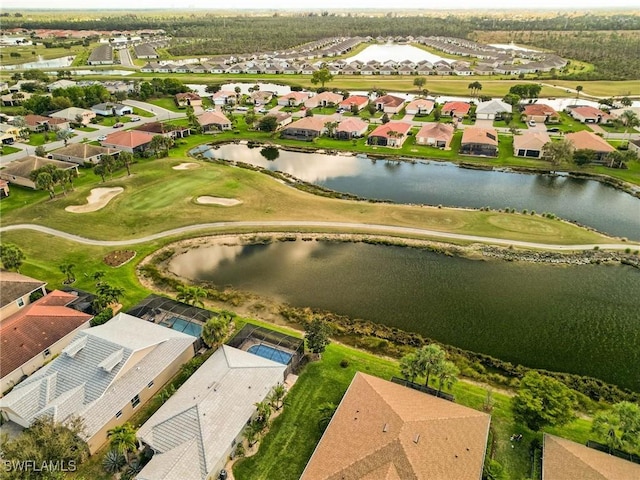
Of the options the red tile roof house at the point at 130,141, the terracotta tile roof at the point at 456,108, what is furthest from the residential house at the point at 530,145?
the red tile roof house at the point at 130,141

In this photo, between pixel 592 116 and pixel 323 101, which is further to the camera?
pixel 323 101

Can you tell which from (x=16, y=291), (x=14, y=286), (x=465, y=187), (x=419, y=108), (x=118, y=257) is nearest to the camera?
(x=16, y=291)

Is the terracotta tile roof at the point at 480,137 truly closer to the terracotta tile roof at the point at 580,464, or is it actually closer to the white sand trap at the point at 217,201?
the white sand trap at the point at 217,201

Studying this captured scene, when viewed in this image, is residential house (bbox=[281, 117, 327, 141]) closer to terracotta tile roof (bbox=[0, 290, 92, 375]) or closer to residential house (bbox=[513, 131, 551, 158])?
residential house (bbox=[513, 131, 551, 158])

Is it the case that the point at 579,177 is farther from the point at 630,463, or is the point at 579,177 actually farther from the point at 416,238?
the point at 630,463

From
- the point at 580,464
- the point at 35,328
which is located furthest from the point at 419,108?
the point at 35,328

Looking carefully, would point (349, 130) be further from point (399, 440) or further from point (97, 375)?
point (399, 440)

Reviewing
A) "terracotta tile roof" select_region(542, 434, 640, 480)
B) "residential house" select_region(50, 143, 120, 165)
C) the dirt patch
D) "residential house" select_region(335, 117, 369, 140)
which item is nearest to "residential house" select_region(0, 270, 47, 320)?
the dirt patch
